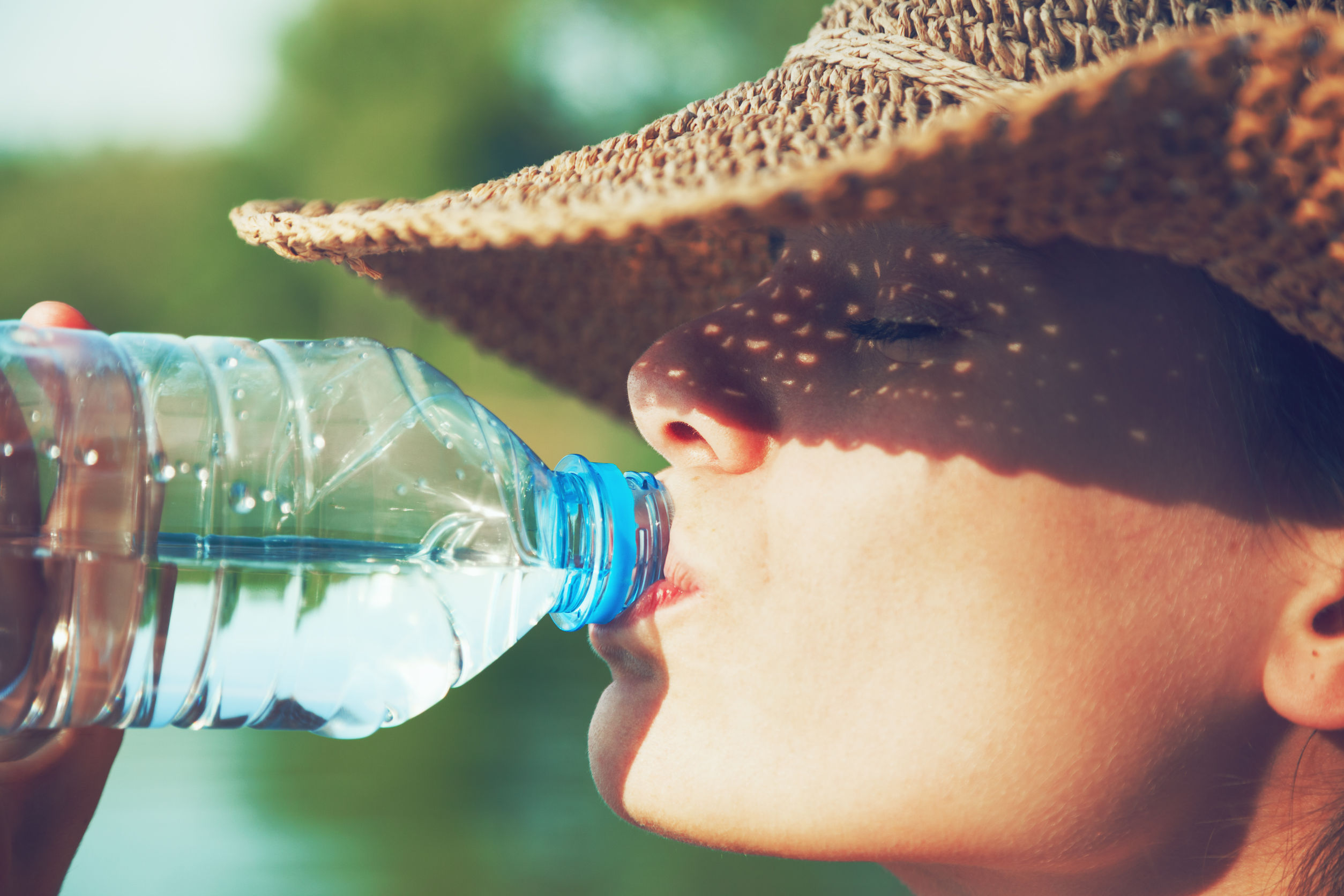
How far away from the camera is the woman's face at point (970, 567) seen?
2.16 ft

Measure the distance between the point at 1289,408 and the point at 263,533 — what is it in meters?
0.79

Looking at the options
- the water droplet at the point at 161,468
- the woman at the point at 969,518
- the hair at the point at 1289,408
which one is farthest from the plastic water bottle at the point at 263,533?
the hair at the point at 1289,408

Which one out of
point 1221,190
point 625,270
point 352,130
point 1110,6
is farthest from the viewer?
point 352,130

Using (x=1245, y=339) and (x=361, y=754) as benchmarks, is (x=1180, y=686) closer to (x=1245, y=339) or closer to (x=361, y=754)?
(x=1245, y=339)

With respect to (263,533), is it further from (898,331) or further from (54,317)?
(898,331)

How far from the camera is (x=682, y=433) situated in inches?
29.7

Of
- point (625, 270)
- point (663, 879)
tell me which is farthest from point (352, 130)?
point (625, 270)

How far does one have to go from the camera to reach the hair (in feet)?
2.22

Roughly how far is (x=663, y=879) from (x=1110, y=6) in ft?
7.27

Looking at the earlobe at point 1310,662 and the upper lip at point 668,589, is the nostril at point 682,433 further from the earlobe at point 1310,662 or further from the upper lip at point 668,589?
the earlobe at point 1310,662

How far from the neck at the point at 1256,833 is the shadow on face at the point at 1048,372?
20 centimetres

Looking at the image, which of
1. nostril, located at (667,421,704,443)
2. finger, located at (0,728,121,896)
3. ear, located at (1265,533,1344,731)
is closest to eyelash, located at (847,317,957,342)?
nostril, located at (667,421,704,443)

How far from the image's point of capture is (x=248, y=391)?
962 millimetres

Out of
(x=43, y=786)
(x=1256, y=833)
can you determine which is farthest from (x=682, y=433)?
(x=43, y=786)
